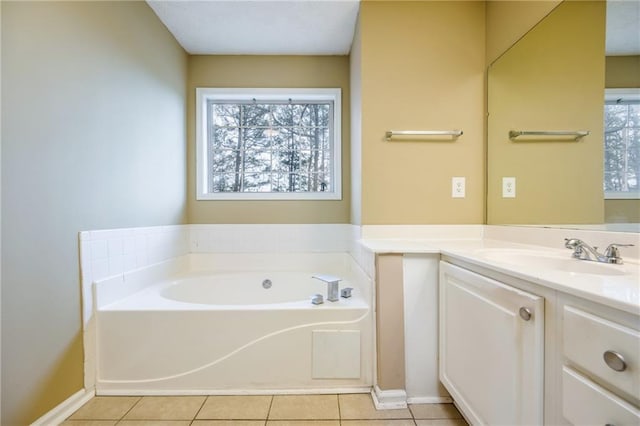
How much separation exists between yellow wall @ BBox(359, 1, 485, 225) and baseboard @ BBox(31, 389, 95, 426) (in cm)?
174

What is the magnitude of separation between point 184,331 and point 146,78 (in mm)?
1652

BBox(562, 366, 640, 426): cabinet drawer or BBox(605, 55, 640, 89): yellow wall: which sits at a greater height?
BBox(605, 55, 640, 89): yellow wall

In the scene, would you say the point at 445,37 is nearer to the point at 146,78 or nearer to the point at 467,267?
the point at 467,267

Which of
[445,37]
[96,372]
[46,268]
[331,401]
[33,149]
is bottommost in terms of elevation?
[331,401]

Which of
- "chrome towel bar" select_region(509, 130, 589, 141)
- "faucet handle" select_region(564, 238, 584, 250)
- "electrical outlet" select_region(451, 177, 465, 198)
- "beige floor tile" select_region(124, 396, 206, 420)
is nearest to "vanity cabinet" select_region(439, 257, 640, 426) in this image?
"faucet handle" select_region(564, 238, 584, 250)

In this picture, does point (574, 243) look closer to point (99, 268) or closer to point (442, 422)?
point (442, 422)

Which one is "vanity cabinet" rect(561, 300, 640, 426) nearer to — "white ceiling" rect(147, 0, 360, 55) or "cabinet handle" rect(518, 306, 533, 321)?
"cabinet handle" rect(518, 306, 533, 321)

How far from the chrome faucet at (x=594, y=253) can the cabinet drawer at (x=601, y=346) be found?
50 cm

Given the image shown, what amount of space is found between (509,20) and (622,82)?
2.71 ft

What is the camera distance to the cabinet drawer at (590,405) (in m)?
0.53

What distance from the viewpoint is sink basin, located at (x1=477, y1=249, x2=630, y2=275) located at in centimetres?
91

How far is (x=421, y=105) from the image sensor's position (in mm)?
1730

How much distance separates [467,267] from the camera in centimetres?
113

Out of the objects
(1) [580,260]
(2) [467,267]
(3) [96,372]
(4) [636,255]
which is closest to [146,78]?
(3) [96,372]
